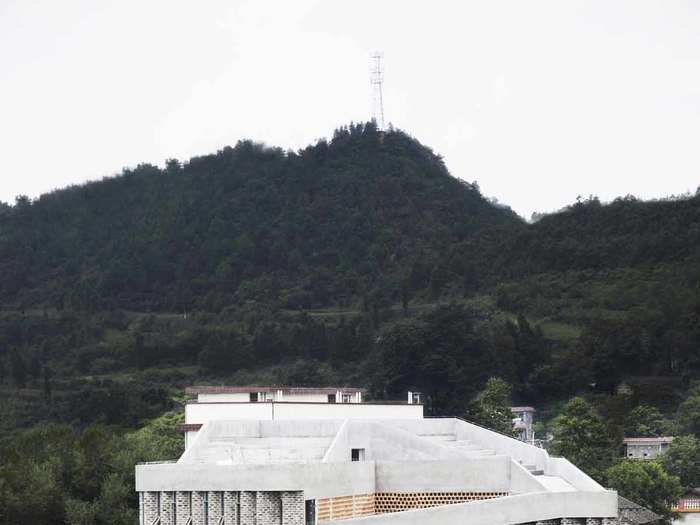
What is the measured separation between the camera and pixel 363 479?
4188 cm

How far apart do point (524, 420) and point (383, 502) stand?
58174 mm

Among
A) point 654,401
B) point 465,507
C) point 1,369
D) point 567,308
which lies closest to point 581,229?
point 567,308

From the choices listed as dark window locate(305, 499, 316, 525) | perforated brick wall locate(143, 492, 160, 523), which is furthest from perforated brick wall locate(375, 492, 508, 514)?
perforated brick wall locate(143, 492, 160, 523)

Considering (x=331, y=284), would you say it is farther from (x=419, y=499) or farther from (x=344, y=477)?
(x=344, y=477)

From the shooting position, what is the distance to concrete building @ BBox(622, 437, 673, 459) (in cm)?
8619

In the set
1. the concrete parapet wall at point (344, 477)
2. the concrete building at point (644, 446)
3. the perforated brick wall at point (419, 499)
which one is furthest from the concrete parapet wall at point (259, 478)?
the concrete building at point (644, 446)

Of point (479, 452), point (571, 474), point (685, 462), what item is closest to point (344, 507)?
point (571, 474)

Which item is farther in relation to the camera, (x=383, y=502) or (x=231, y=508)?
(x=383, y=502)

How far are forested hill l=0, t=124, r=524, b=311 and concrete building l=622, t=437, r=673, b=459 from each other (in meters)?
66.3

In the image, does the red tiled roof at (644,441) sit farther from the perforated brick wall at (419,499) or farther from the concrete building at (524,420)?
the perforated brick wall at (419,499)

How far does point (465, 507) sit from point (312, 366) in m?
94.2

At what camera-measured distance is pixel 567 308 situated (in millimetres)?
130500

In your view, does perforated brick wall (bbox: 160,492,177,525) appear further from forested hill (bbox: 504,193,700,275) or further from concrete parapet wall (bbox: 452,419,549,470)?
forested hill (bbox: 504,193,700,275)

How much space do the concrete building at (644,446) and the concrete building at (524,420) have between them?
5118 mm
